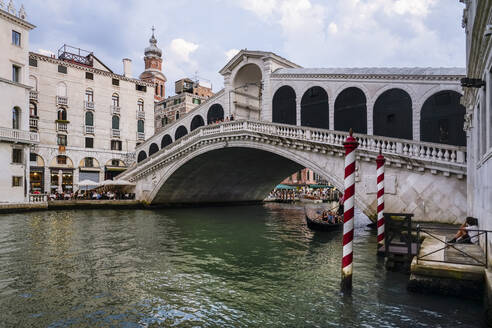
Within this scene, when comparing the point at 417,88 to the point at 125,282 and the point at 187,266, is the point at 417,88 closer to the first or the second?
the point at 187,266

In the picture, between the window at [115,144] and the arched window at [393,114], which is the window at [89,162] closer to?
the window at [115,144]

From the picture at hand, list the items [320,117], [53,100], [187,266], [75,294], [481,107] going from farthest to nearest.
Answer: [53,100], [320,117], [187,266], [481,107], [75,294]

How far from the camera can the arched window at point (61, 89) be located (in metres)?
23.6

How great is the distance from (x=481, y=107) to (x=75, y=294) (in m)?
6.91

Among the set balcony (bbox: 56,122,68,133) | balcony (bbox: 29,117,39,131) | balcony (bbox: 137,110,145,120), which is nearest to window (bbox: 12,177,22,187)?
balcony (bbox: 29,117,39,131)

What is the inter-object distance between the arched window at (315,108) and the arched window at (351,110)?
581mm

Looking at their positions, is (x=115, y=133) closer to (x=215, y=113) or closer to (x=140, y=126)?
(x=140, y=126)

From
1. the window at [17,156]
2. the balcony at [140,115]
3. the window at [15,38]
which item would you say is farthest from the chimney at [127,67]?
the window at [17,156]

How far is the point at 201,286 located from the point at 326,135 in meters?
9.12

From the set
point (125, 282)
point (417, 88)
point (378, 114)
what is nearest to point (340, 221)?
point (378, 114)

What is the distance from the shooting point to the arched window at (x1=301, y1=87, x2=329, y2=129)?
14.4 m

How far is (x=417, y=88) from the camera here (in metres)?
11.7

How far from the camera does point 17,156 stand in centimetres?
1734

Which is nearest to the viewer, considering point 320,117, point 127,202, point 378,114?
point 378,114
